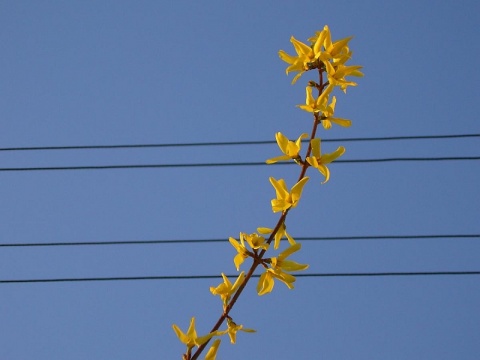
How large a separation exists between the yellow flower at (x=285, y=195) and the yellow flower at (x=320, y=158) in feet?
0.10

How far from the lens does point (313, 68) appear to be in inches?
37.5

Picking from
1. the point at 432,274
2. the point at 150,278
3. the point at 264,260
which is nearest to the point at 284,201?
the point at 264,260

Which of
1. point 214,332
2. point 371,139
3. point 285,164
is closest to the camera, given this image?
point 214,332

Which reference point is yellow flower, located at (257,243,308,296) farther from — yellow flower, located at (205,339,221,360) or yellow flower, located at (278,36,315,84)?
yellow flower, located at (278,36,315,84)

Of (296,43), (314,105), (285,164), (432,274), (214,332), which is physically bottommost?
(214,332)

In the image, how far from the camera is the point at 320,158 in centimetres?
92

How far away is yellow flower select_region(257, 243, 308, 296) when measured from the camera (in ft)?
2.82

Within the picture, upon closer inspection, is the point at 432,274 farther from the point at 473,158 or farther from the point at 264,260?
the point at 264,260

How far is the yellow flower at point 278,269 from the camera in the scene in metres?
0.86

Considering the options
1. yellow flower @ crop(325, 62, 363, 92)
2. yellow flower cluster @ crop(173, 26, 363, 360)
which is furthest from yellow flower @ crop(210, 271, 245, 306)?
yellow flower @ crop(325, 62, 363, 92)

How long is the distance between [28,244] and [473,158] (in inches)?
98.3

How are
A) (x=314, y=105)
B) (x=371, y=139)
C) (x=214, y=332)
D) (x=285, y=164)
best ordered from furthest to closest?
(x=371, y=139), (x=285, y=164), (x=314, y=105), (x=214, y=332)

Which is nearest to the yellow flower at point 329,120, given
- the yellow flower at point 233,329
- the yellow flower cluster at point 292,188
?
the yellow flower cluster at point 292,188

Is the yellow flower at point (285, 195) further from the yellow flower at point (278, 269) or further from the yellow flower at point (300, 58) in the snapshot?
the yellow flower at point (300, 58)
